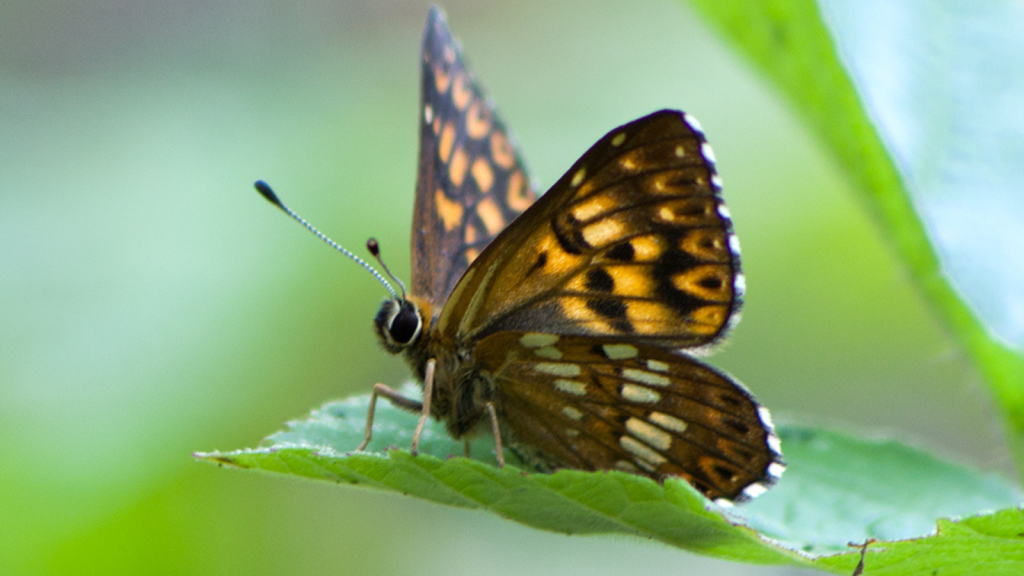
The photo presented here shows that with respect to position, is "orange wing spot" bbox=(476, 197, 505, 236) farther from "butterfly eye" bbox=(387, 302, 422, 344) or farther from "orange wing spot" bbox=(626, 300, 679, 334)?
"orange wing spot" bbox=(626, 300, 679, 334)

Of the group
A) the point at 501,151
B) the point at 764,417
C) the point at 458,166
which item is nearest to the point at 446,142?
the point at 458,166

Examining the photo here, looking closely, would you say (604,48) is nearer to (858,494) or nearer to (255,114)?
(255,114)

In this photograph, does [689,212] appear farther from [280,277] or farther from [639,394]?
[280,277]

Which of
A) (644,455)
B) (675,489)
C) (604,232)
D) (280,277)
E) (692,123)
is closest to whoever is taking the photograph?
(675,489)

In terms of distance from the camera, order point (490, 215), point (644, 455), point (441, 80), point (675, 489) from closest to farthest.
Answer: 1. point (675, 489)
2. point (644, 455)
3. point (441, 80)
4. point (490, 215)

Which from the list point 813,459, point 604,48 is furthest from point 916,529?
point 604,48

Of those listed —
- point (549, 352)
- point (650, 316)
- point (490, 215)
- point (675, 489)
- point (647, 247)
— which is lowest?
point (675, 489)

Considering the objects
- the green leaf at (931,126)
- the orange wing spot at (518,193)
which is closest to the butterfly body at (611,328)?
the green leaf at (931,126)
